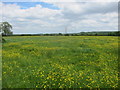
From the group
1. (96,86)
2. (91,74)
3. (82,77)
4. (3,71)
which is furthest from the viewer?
(3,71)

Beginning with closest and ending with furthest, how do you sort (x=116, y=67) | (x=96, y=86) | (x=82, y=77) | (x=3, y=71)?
1. (x=96, y=86)
2. (x=82, y=77)
3. (x=3, y=71)
4. (x=116, y=67)

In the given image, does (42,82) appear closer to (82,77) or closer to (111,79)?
(82,77)

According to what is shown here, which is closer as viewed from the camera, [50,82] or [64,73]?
[50,82]

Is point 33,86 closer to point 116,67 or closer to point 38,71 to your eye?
point 38,71

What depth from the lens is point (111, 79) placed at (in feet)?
19.7

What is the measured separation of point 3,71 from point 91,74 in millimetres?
5152

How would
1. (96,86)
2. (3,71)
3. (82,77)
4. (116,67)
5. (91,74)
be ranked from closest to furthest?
(96,86), (82,77), (91,74), (3,71), (116,67)

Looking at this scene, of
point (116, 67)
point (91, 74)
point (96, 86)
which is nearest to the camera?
point (96, 86)

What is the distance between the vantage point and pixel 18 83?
18.3 ft

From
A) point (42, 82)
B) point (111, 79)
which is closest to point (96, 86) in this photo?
point (111, 79)

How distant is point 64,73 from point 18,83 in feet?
8.08

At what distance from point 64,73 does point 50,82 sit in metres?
1.27

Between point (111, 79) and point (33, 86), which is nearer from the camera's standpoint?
point (33, 86)

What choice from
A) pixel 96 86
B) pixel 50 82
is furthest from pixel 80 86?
pixel 50 82
